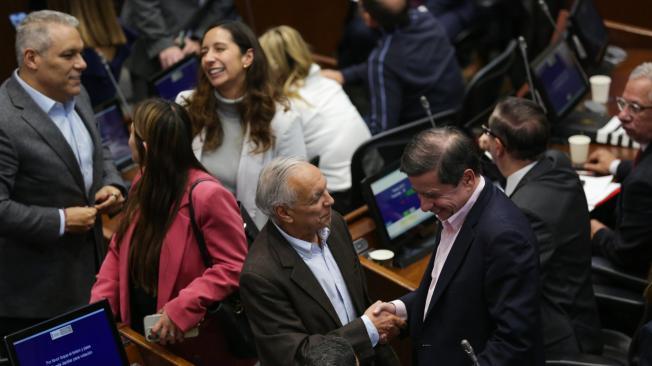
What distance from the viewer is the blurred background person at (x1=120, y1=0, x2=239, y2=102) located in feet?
18.7

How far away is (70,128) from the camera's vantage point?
12.2 feet

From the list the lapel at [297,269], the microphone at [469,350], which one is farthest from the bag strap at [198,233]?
the microphone at [469,350]

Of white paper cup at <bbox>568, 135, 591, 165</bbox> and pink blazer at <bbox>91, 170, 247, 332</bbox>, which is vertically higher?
pink blazer at <bbox>91, 170, 247, 332</bbox>

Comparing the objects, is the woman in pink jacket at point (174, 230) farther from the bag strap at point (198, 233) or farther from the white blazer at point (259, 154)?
the white blazer at point (259, 154)

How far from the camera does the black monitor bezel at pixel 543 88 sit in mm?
4746

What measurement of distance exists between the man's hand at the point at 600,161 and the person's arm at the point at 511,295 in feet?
6.14

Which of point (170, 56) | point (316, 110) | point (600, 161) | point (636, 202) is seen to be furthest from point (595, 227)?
point (170, 56)

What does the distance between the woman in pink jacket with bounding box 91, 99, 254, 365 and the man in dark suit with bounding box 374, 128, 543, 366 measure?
0.70m

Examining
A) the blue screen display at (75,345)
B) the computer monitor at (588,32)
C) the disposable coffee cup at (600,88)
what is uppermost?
the blue screen display at (75,345)

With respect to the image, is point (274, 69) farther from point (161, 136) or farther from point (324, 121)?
point (161, 136)

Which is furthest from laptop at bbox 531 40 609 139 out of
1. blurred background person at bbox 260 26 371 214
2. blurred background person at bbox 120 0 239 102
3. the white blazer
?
blurred background person at bbox 120 0 239 102

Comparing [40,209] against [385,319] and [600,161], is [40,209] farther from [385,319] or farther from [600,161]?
[600,161]

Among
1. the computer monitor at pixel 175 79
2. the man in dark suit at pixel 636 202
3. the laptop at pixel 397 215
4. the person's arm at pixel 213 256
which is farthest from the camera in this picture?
A: the computer monitor at pixel 175 79

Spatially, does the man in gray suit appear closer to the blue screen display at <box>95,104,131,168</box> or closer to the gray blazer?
the gray blazer
